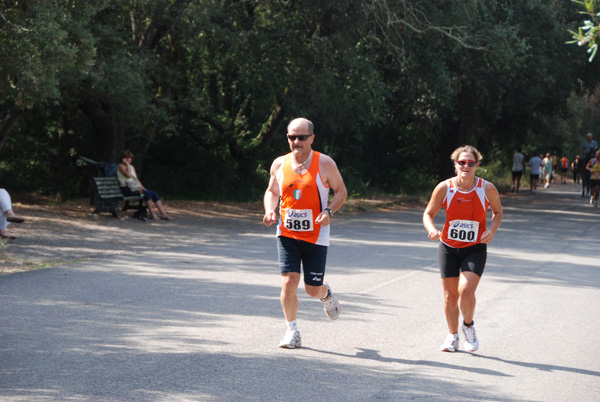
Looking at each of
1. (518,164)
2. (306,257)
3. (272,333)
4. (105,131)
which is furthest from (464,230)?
(518,164)

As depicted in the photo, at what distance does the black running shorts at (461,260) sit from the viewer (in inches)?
249

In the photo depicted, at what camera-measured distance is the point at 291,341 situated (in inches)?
252

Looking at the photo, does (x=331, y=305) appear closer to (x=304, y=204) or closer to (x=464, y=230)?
(x=304, y=204)

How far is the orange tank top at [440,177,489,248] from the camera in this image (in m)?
6.34

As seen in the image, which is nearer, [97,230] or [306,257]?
[306,257]

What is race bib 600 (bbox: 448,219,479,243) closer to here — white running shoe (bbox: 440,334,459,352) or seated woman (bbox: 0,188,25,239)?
white running shoe (bbox: 440,334,459,352)

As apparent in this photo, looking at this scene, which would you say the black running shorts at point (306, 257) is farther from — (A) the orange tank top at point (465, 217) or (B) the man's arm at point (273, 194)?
(A) the orange tank top at point (465, 217)

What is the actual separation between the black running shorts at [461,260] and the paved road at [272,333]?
0.67m

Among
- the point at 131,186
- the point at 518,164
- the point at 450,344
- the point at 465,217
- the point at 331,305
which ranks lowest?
the point at 450,344

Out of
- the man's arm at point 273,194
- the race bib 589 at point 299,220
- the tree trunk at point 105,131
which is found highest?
the tree trunk at point 105,131

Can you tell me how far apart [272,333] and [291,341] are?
1.94 feet

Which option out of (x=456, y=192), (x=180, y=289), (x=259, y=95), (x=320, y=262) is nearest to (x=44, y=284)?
(x=180, y=289)

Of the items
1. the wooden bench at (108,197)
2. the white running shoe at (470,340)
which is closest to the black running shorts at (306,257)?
the white running shoe at (470,340)

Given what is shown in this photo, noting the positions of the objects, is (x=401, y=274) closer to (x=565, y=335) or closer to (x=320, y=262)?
(x=565, y=335)
